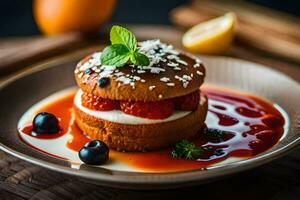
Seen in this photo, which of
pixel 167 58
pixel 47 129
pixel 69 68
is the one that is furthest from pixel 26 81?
pixel 167 58

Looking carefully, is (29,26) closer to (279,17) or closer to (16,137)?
(279,17)

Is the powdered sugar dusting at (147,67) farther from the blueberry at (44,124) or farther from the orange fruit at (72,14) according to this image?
the orange fruit at (72,14)

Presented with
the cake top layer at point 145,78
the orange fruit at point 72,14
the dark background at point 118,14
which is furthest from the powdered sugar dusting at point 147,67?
the dark background at point 118,14

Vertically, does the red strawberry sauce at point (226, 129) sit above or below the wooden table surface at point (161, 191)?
above

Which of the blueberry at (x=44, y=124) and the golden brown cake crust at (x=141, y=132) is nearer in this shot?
the golden brown cake crust at (x=141, y=132)

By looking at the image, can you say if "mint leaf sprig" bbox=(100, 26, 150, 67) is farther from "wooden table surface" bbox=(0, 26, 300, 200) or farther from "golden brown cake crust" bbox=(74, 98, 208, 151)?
"wooden table surface" bbox=(0, 26, 300, 200)

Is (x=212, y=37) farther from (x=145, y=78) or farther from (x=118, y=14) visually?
(x=118, y=14)
